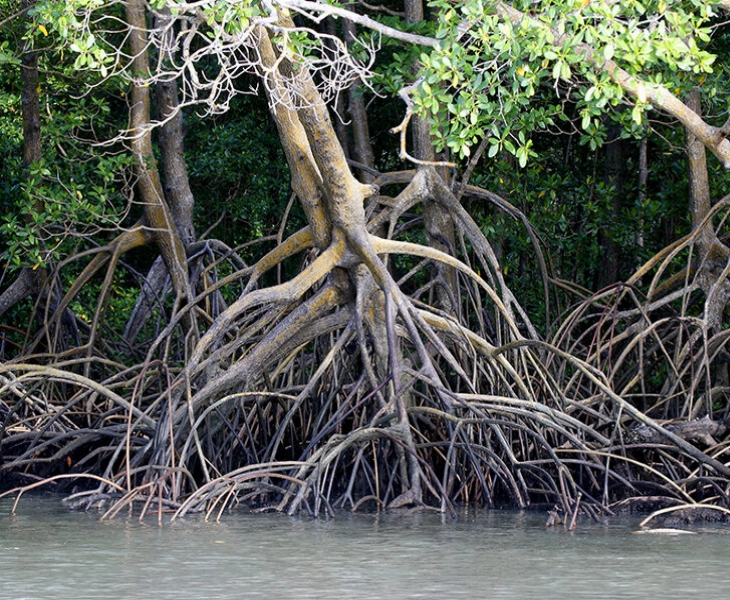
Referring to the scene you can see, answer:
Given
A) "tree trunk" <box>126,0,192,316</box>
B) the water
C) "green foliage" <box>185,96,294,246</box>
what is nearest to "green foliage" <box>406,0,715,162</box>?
the water

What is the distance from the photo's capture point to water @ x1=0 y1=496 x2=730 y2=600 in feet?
15.5

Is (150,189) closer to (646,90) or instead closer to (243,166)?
(243,166)

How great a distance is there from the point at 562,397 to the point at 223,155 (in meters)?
4.10

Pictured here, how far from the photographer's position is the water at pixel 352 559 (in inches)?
186

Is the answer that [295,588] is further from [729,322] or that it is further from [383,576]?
[729,322]

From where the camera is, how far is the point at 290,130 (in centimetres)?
724

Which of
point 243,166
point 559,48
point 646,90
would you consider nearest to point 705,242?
point 646,90

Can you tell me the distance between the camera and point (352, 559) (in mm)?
5352

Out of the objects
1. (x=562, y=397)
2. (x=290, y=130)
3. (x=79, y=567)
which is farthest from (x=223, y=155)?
(x=79, y=567)

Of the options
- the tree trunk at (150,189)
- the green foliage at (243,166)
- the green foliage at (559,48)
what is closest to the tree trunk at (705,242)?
the green foliage at (559,48)

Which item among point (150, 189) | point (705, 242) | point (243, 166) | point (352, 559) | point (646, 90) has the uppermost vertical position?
point (243, 166)

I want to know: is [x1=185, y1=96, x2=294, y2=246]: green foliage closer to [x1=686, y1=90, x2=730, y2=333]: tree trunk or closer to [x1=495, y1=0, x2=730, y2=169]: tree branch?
[x1=686, y1=90, x2=730, y2=333]: tree trunk

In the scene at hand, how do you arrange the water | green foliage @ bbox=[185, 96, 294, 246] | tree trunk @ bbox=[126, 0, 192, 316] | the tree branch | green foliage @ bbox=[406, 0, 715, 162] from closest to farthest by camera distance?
the water, green foliage @ bbox=[406, 0, 715, 162], the tree branch, tree trunk @ bbox=[126, 0, 192, 316], green foliage @ bbox=[185, 96, 294, 246]

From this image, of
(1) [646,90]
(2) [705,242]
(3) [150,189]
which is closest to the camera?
(1) [646,90]
